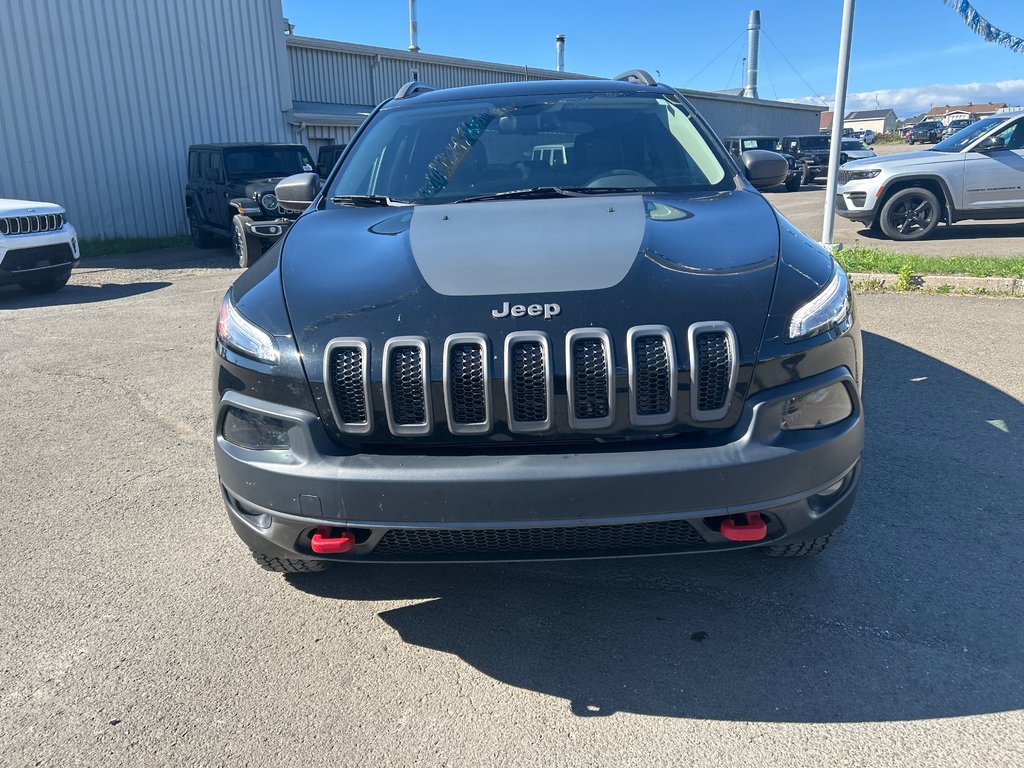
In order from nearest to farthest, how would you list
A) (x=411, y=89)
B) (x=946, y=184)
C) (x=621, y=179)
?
1. (x=621, y=179)
2. (x=411, y=89)
3. (x=946, y=184)

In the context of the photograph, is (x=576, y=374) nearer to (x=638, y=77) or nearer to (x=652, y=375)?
(x=652, y=375)

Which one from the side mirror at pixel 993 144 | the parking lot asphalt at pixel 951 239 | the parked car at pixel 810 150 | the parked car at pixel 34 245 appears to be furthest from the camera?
the parked car at pixel 810 150

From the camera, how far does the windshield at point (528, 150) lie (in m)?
3.53

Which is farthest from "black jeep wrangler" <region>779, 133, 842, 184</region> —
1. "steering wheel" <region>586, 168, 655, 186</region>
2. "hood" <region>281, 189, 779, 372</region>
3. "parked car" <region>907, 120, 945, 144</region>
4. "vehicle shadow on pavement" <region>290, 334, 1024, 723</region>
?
"parked car" <region>907, 120, 945, 144</region>

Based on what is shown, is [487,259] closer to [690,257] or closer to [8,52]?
[690,257]

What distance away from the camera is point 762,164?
3.77 m

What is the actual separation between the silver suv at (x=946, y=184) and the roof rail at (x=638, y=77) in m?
7.42

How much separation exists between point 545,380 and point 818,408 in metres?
0.80

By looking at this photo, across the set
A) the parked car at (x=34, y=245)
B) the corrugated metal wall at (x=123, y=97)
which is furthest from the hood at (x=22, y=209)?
the corrugated metal wall at (x=123, y=97)

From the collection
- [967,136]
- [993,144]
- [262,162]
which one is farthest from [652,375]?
[262,162]

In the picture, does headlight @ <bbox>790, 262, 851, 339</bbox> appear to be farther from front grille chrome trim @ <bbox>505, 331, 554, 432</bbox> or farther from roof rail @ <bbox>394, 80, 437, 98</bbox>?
roof rail @ <bbox>394, 80, 437, 98</bbox>

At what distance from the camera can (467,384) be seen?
87.9 inches

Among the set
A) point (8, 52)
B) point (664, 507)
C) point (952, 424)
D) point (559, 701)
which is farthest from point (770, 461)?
point (8, 52)

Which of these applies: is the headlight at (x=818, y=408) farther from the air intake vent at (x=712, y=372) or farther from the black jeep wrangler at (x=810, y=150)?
the black jeep wrangler at (x=810, y=150)
